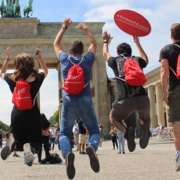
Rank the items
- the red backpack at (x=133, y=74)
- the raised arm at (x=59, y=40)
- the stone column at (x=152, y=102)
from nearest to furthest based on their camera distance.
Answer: the red backpack at (x=133, y=74), the raised arm at (x=59, y=40), the stone column at (x=152, y=102)

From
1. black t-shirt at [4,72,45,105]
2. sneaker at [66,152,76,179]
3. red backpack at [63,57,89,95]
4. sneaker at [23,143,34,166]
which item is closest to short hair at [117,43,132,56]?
red backpack at [63,57,89,95]

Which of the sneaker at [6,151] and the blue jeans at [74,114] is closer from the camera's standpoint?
the blue jeans at [74,114]

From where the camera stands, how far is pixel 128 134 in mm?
7199

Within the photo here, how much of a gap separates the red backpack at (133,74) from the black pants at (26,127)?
5.63ft

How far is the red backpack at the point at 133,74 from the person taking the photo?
667 centimetres

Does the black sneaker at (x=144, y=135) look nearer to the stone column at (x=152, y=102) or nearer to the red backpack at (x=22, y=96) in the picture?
the red backpack at (x=22, y=96)

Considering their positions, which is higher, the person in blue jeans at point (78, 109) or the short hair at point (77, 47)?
the short hair at point (77, 47)

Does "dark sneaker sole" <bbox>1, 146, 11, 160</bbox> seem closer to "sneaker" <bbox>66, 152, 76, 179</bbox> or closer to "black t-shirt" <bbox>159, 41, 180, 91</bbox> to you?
"sneaker" <bbox>66, 152, 76, 179</bbox>

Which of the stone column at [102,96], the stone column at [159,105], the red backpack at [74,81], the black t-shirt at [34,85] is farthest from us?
the stone column at [159,105]

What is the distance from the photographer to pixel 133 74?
6676 millimetres


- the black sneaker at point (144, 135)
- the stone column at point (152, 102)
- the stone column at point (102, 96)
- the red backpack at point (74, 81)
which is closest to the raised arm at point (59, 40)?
the red backpack at point (74, 81)

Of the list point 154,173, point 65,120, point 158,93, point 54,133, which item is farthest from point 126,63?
point 158,93

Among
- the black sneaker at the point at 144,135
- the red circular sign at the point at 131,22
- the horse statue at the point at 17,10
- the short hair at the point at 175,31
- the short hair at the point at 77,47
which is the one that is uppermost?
the horse statue at the point at 17,10

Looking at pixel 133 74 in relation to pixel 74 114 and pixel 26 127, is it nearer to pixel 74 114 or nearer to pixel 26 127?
pixel 74 114
